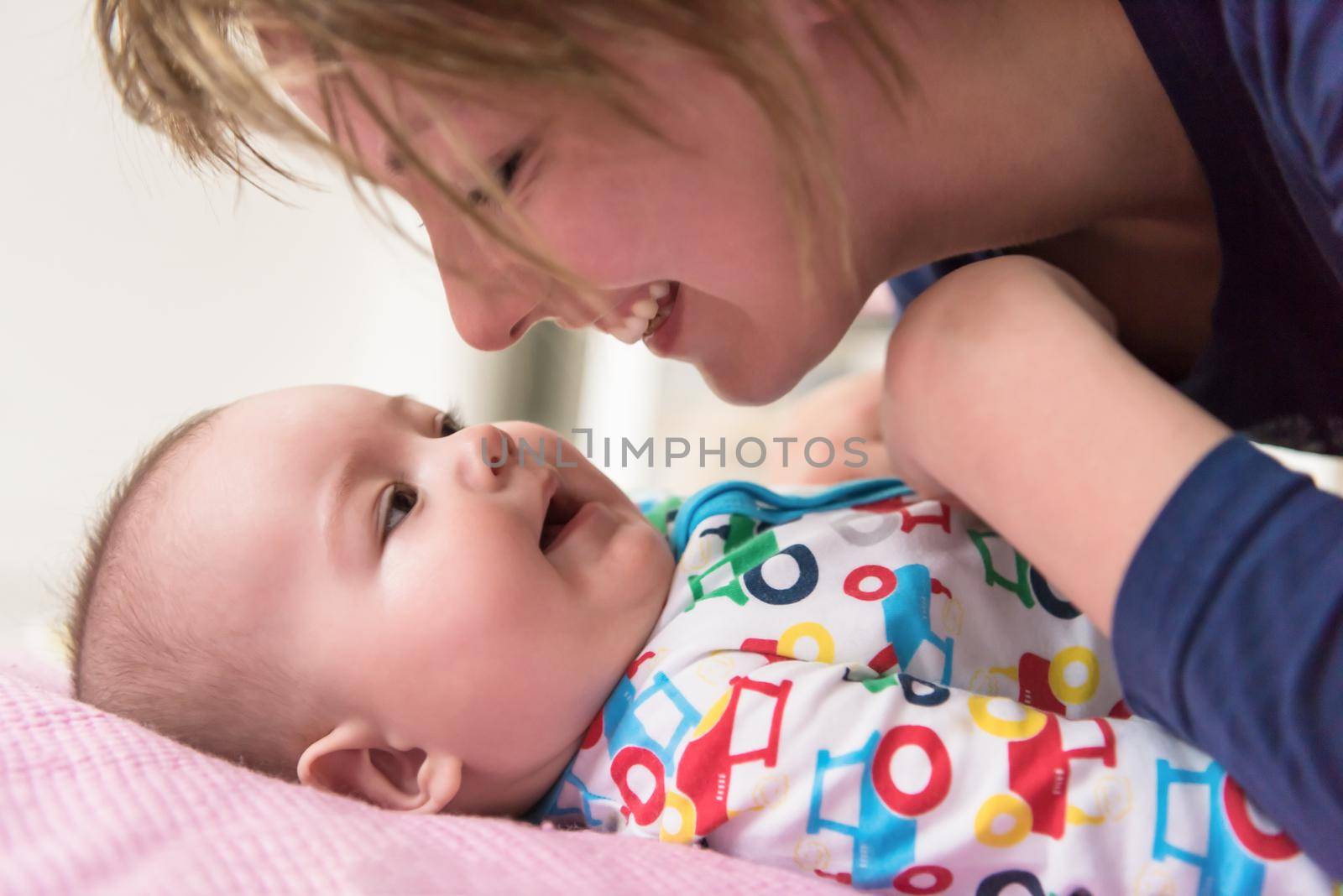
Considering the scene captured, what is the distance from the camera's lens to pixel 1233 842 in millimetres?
591

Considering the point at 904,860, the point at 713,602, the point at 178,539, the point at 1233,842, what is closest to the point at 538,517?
the point at 713,602

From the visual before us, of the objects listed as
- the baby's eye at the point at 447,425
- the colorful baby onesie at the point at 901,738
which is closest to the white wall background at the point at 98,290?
the baby's eye at the point at 447,425

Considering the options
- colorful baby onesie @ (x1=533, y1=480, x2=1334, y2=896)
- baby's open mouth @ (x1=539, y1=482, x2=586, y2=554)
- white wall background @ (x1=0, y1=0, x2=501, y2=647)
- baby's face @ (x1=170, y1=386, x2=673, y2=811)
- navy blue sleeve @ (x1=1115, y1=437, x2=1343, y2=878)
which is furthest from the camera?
white wall background @ (x1=0, y1=0, x2=501, y2=647)

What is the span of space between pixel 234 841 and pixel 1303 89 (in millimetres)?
709

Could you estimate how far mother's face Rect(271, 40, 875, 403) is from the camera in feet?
2.19

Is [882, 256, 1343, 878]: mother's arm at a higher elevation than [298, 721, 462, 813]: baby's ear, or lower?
higher

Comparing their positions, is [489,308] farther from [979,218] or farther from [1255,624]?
[1255,624]

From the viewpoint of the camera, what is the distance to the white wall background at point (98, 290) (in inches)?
53.1

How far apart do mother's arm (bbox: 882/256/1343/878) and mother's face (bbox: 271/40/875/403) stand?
0.56ft

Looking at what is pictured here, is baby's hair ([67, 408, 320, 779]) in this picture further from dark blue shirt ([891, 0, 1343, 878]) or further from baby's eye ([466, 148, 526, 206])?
dark blue shirt ([891, 0, 1343, 878])

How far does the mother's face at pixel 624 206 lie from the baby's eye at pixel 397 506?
13 cm

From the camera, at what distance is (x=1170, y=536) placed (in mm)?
528

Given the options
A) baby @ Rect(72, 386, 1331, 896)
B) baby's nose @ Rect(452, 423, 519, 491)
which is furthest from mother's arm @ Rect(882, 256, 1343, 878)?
baby's nose @ Rect(452, 423, 519, 491)

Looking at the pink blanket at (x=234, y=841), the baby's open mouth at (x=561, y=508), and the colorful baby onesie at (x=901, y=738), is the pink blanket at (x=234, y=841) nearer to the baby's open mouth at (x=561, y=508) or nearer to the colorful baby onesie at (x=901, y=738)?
the colorful baby onesie at (x=901, y=738)
